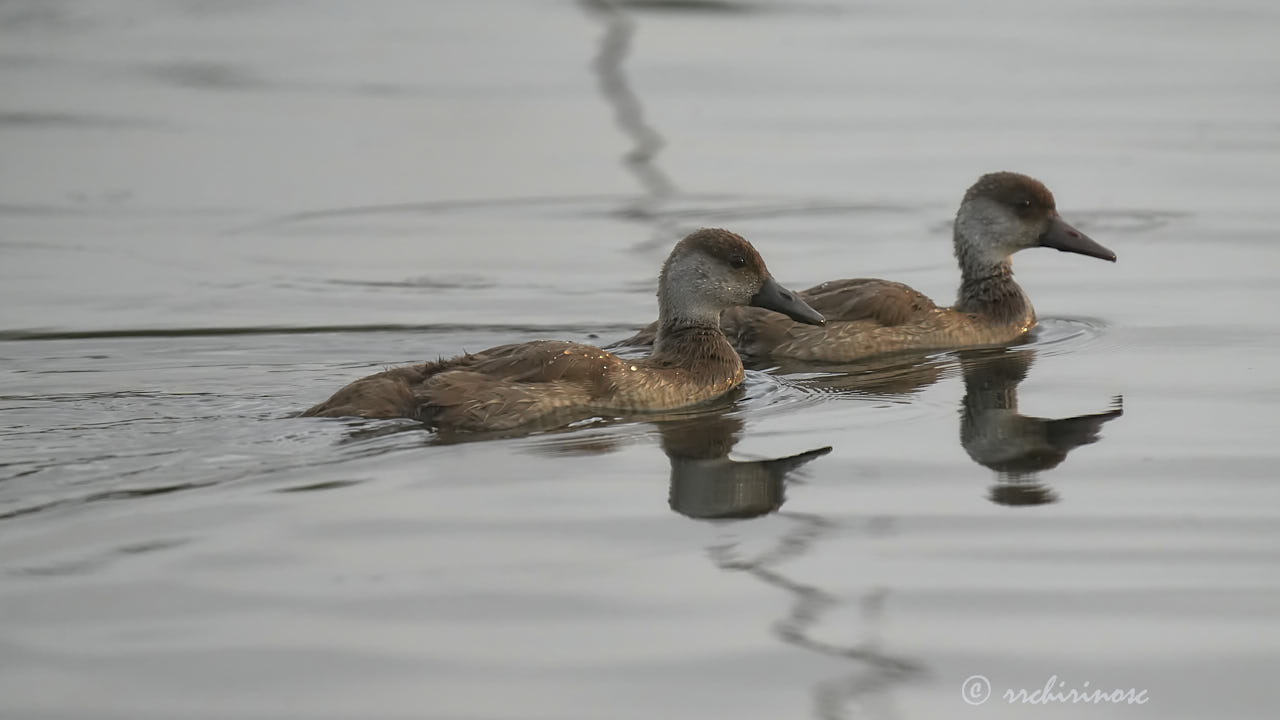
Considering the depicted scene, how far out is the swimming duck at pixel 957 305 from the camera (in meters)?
12.5

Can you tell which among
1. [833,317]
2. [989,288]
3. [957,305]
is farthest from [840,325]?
[989,288]

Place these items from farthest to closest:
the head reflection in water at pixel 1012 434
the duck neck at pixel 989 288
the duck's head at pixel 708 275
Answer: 1. the duck neck at pixel 989 288
2. the duck's head at pixel 708 275
3. the head reflection in water at pixel 1012 434

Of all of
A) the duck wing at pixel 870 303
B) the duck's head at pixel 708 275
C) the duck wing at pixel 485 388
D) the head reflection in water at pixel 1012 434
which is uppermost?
the duck's head at pixel 708 275

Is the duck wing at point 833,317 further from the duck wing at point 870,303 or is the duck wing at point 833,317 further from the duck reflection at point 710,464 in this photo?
the duck reflection at point 710,464

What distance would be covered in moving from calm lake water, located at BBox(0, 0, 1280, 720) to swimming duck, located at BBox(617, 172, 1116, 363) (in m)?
0.37

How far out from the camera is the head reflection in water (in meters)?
8.90

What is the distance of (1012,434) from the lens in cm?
1010

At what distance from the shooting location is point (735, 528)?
810 cm

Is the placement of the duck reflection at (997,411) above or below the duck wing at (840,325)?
below

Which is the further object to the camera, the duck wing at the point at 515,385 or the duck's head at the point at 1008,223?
the duck's head at the point at 1008,223

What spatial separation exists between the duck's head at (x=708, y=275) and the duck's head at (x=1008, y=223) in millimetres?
2738

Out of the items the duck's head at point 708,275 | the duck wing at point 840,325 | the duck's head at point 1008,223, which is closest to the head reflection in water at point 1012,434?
the duck wing at point 840,325

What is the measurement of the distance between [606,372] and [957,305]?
4.00 m

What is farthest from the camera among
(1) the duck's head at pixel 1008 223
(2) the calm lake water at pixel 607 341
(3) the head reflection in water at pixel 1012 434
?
(1) the duck's head at pixel 1008 223
